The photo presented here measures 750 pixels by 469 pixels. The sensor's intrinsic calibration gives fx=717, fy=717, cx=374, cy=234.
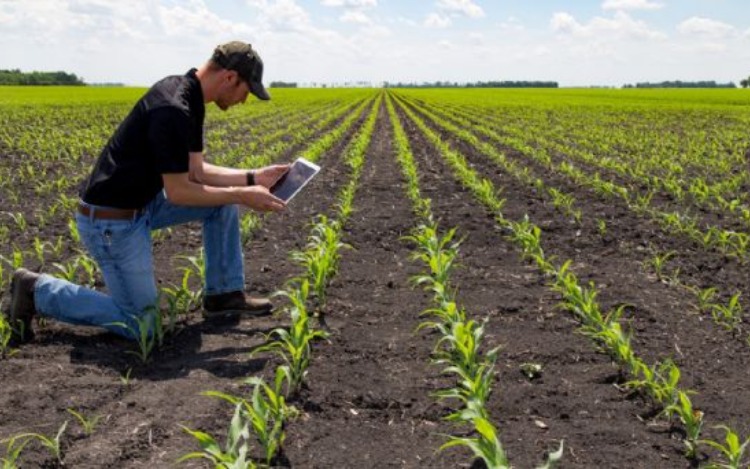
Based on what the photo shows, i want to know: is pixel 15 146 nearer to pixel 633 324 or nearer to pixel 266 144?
pixel 266 144

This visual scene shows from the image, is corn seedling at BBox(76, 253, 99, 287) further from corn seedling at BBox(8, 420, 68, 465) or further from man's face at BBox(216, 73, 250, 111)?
corn seedling at BBox(8, 420, 68, 465)

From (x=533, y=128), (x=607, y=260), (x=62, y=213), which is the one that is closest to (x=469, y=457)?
(x=607, y=260)

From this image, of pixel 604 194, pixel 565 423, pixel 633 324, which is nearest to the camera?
pixel 565 423

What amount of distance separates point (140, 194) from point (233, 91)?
86cm

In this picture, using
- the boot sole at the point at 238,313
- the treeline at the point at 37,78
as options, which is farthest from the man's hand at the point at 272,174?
the treeline at the point at 37,78

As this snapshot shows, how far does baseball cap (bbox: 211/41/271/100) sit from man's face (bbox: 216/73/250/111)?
0.04 metres

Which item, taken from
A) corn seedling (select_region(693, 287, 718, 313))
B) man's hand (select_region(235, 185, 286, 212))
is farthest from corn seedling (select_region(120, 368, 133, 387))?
corn seedling (select_region(693, 287, 718, 313))

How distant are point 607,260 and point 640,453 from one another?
3643mm

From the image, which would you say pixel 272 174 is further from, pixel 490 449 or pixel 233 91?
pixel 490 449

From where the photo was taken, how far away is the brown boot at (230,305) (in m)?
4.92

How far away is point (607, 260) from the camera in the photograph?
6613 mm

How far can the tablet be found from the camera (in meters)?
4.80

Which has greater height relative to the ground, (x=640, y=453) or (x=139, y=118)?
(x=139, y=118)

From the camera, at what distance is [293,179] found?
4.84m
